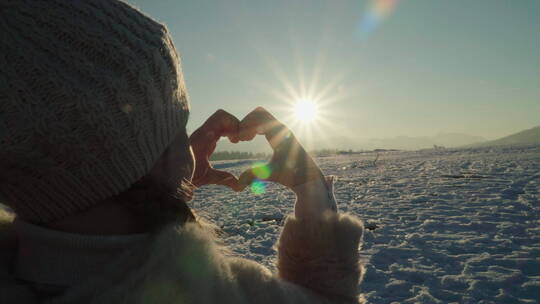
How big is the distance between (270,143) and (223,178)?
0.28 metres

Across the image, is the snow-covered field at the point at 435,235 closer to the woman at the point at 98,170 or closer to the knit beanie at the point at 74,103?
the woman at the point at 98,170

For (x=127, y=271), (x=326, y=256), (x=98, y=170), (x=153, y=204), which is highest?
(x=98, y=170)

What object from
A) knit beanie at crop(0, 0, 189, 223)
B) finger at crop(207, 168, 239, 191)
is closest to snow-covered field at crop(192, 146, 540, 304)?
finger at crop(207, 168, 239, 191)

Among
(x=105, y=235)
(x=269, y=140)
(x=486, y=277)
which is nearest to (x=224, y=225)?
(x=486, y=277)

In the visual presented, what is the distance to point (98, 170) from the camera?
829 millimetres

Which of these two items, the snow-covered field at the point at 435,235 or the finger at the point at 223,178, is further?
the snow-covered field at the point at 435,235

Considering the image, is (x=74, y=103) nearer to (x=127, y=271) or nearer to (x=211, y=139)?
(x=127, y=271)

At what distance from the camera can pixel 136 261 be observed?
74 centimetres

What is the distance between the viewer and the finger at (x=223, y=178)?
1.37m

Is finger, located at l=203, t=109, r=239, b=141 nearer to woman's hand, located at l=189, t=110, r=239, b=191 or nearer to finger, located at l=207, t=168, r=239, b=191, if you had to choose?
woman's hand, located at l=189, t=110, r=239, b=191

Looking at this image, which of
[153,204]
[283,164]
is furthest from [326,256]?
[153,204]

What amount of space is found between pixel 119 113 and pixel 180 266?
436mm

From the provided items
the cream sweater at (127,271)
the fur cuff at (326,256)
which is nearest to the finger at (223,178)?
the fur cuff at (326,256)

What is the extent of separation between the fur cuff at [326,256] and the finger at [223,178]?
13.0 inches
